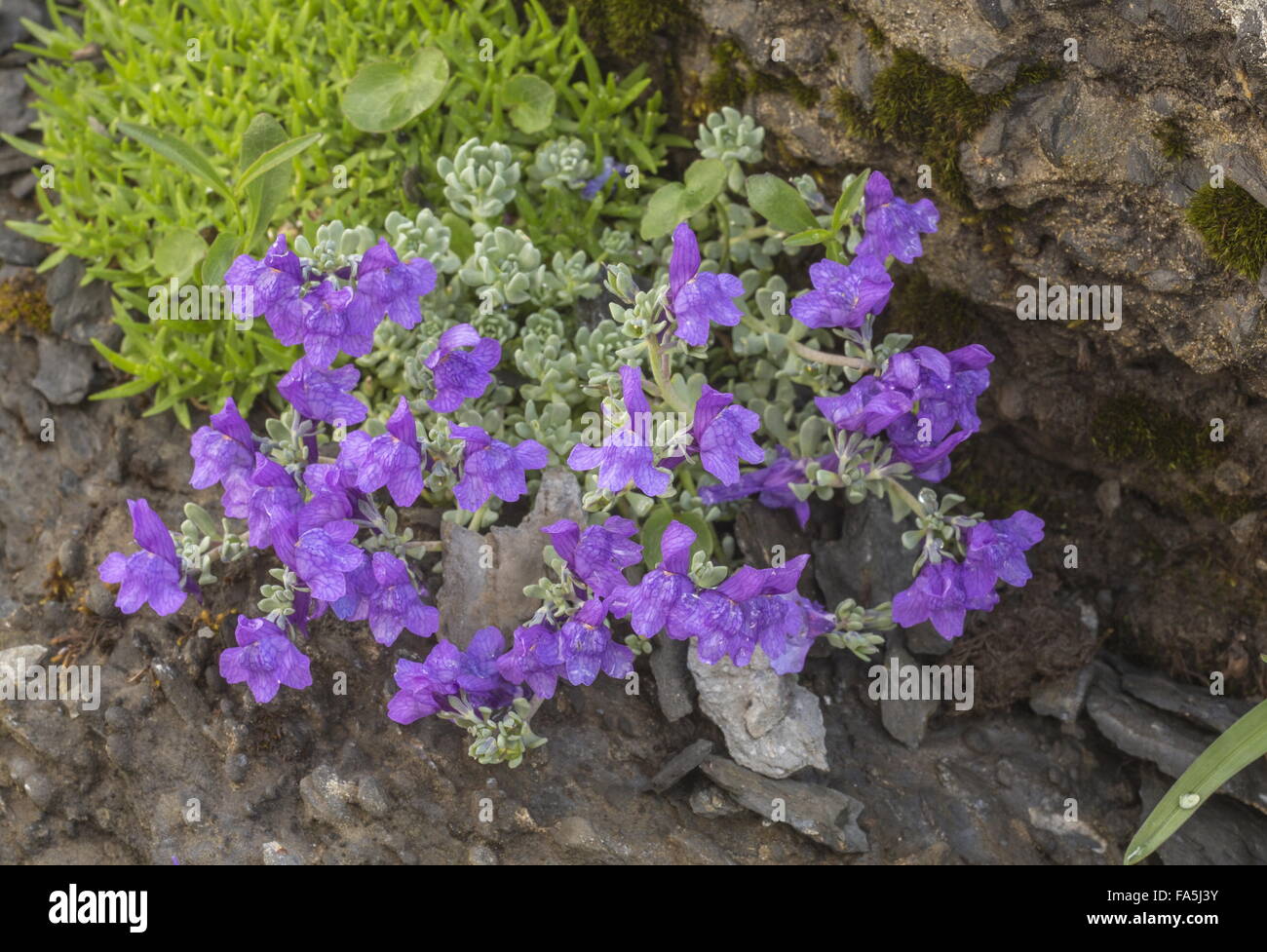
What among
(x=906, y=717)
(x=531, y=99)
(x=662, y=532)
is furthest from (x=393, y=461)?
(x=906, y=717)

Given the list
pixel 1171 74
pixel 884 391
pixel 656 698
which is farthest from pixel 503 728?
pixel 1171 74

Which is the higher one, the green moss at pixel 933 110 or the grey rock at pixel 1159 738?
the green moss at pixel 933 110

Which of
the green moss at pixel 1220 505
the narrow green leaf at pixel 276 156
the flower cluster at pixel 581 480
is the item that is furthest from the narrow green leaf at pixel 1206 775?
the narrow green leaf at pixel 276 156

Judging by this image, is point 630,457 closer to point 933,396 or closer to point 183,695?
point 933,396

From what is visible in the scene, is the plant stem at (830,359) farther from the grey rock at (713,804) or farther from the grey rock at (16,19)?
the grey rock at (16,19)

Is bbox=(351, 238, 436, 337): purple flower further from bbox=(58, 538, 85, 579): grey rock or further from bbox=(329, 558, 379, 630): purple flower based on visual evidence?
bbox=(58, 538, 85, 579): grey rock

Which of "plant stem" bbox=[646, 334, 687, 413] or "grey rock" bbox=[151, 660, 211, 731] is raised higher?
"plant stem" bbox=[646, 334, 687, 413]

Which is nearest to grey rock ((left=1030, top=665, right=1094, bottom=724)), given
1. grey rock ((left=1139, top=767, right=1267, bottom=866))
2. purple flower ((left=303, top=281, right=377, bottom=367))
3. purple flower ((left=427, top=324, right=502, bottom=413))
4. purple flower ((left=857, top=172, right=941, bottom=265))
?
grey rock ((left=1139, top=767, right=1267, bottom=866))
